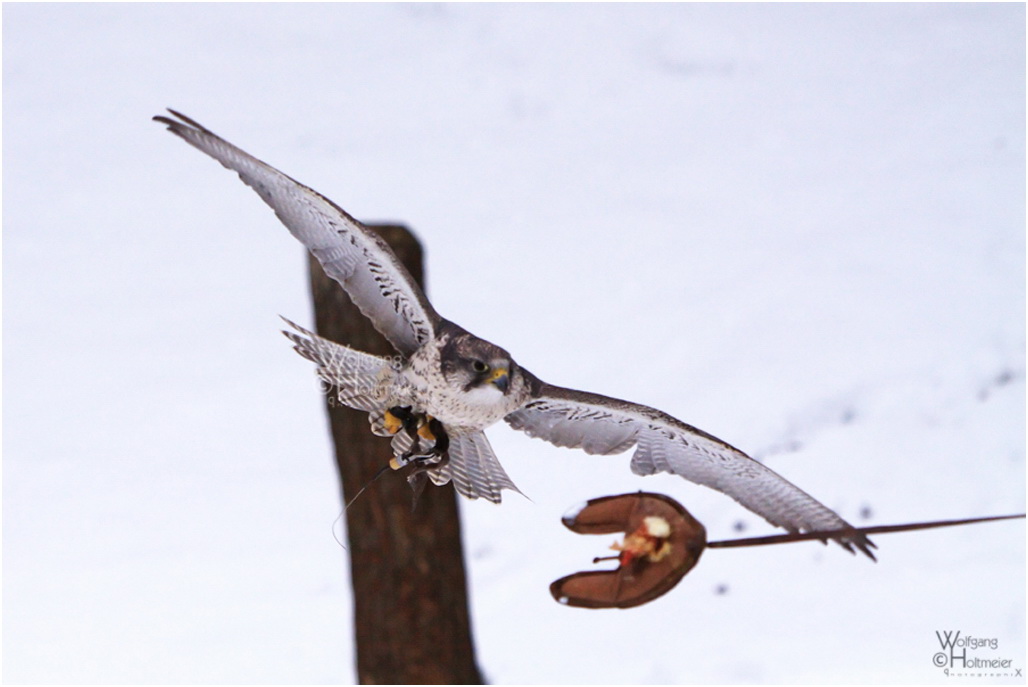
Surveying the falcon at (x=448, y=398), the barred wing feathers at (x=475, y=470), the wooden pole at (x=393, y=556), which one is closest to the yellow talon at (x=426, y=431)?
the falcon at (x=448, y=398)

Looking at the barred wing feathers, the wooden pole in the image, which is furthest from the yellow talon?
the wooden pole

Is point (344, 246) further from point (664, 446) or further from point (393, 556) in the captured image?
point (393, 556)

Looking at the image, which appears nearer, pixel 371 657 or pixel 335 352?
pixel 335 352

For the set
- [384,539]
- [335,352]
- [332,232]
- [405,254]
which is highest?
[405,254]

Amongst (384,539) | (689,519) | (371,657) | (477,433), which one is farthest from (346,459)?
(689,519)

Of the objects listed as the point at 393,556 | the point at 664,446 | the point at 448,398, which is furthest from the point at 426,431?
the point at 393,556

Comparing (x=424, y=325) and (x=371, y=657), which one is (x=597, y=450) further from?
(x=371, y=657)
